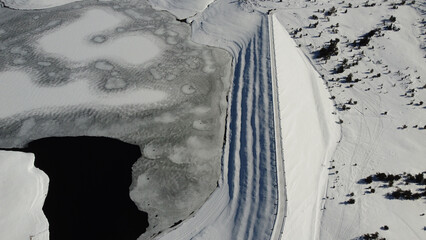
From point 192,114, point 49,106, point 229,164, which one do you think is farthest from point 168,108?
point 49,106

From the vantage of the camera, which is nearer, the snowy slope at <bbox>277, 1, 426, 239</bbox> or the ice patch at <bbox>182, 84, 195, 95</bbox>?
the snowy slope at <bbox>277, 1, 426, 239</bbox>

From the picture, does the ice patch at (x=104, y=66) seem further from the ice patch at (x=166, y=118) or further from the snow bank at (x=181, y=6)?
the snow bank at (x=181, y=6)

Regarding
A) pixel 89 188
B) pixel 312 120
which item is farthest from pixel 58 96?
pixel 312 120

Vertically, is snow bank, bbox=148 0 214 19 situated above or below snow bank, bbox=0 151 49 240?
above

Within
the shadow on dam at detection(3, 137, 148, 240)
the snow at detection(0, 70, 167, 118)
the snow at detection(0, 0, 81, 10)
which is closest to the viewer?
the shadow on dam at detection(3, 137, 148, 240)

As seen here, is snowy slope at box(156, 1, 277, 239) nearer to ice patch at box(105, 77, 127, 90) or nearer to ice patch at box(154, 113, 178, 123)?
ice patch at box(154, 113, 178, 123)

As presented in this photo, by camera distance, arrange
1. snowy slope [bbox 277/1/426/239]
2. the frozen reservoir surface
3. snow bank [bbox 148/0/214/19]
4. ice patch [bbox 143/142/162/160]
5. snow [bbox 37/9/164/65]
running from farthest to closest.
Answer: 1. snow bank [bbox 148/0/214/19]
2. snow [bbox 37/9/164/65]
3. ice patch [bbox 143/142/162/160]
4. the frozen reservoir surface
5. snowy slope [bbox 277/1/426/239]

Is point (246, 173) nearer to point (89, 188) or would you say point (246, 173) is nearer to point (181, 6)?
point (89, 188)

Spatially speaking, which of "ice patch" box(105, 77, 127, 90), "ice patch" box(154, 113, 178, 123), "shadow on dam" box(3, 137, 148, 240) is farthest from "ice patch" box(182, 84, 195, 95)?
"shadow on dam" box(3, 137, 148, 240)
